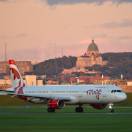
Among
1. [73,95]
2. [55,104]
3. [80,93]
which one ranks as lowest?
[55,104]

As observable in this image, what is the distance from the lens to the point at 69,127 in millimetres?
54812

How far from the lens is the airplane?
97.6 m

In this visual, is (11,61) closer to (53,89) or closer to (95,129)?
(53,89)

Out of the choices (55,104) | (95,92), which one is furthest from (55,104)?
(95,92)

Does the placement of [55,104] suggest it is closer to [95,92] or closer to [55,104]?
[55,104]

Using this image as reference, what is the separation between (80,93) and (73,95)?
1.22m

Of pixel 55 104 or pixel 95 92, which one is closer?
pixel 55 104

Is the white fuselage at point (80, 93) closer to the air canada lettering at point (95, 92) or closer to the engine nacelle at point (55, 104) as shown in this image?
the air canada lettering at point (95, 92)

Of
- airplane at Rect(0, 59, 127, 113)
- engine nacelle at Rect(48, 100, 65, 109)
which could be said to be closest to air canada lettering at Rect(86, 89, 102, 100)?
airplane at Rect(0, 59, 127, 113)

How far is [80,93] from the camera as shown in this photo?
10044 centimetres

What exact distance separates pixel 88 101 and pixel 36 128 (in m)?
45.4

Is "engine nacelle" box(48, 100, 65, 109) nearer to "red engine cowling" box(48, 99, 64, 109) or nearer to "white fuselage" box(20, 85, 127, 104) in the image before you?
"red engine cowling" box(48, 99, 64, 109)

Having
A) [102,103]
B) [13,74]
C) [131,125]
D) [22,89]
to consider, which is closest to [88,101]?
[102,103]

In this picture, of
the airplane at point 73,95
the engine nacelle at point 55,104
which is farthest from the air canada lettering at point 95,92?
the engine nacelle at point 55,104
